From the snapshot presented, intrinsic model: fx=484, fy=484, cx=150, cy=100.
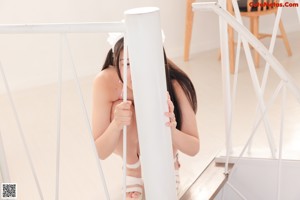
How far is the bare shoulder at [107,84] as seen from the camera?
178cm

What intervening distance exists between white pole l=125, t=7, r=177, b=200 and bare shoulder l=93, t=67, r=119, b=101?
670 mm

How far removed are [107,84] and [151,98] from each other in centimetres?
74

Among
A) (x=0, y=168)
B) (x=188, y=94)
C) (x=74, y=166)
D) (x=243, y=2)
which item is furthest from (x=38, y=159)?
(x=243, y=2)

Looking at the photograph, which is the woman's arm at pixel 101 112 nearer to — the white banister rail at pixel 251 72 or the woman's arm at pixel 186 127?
the woman's arm at pixel 186 127

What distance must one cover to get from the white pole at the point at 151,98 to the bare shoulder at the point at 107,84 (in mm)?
670

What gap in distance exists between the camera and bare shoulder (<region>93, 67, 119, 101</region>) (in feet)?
5.86

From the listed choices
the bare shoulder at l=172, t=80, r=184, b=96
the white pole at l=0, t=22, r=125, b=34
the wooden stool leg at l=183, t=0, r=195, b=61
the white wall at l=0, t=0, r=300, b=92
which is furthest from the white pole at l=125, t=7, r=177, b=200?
the wooden stool leg at l=183, t=0, r=195, b=61

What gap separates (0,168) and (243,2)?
287cm

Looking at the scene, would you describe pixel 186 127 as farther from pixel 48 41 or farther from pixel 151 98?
pixel 48 41

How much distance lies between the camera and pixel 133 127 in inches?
74.0

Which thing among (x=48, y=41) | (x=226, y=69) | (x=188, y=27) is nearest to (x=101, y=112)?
(x=226, y=69)

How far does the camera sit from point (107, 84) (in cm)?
179

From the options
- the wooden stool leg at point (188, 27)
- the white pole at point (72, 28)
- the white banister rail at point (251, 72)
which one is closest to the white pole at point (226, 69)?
the white banister rail at point (251, 72)

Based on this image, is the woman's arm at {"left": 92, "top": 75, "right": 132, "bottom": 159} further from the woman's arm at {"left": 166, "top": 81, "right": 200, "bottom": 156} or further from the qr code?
the qr code
